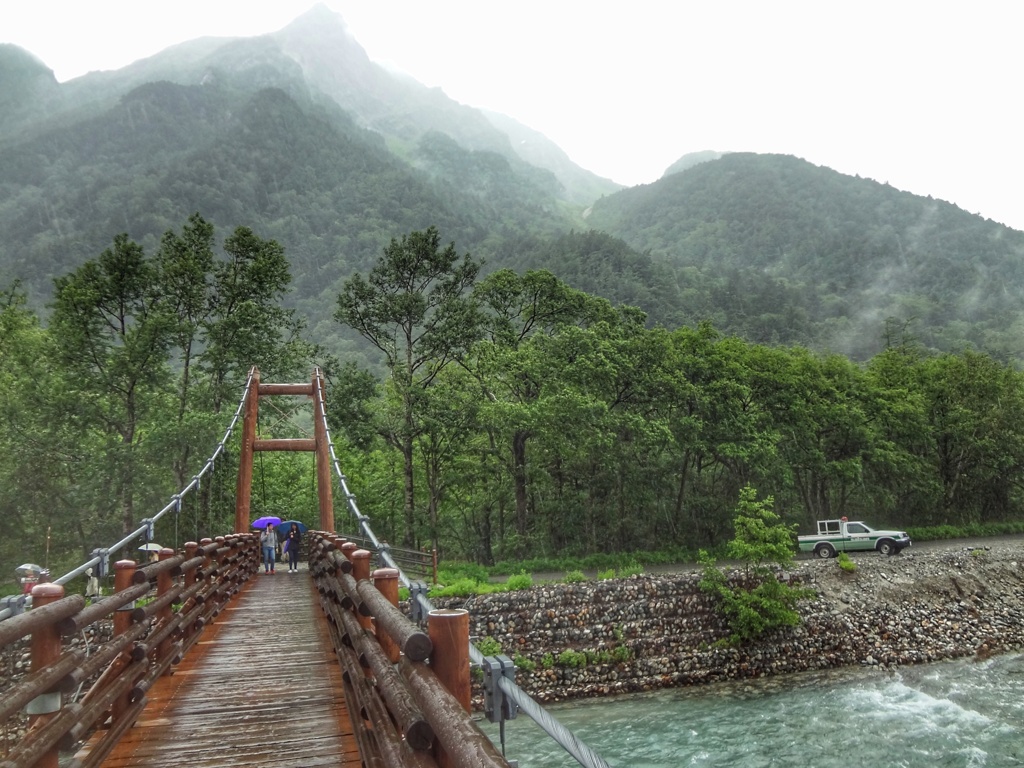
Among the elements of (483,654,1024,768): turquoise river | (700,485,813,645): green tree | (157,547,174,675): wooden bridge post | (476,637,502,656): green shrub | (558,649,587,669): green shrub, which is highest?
(157,547,174,675): wooden bridge post

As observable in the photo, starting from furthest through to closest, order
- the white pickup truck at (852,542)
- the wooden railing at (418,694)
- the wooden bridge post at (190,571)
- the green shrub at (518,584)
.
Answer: the white pickup truck at (852,542)
the green shrub at (518,584)
the wooden bridge post at (190,571)
the wooden railing at (418,694)

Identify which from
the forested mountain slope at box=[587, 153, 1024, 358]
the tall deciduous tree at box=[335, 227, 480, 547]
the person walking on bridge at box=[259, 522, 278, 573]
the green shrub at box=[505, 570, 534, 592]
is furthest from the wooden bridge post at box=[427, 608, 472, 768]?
the forested mountain slope at box=[587, 153, 1024, 358]

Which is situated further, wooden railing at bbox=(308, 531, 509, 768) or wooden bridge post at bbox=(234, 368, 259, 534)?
wooden bridge post at bbox=(234, 368, 259, 534)

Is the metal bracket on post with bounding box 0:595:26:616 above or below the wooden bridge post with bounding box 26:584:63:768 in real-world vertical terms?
above

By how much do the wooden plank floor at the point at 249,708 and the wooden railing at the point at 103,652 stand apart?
0.16m

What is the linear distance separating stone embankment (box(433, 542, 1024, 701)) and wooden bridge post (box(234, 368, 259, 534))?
18.9 feet

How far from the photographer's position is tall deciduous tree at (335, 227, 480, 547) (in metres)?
24.6

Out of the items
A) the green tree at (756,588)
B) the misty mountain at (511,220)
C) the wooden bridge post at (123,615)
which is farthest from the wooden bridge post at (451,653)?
the misty mountain at (511,220)

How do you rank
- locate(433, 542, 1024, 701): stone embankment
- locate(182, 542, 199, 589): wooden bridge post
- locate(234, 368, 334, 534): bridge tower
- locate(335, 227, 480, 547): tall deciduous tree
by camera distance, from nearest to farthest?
locate(182, 542, 199, 589): wooden bridge post, locate(433, 542, 1024, 701): stone embankment, locate(234, 368, 334, 534): bridge tower, locate(335, 227, 480, 547): tall deciduous tree

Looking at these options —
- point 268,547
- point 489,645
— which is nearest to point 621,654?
point 489,645

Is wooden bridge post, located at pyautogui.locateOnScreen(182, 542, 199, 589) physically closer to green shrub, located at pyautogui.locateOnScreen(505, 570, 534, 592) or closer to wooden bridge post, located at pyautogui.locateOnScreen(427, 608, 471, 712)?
wooden bridge post, located at pyautogui.locateOnScreen(427, 608, 471, 712)

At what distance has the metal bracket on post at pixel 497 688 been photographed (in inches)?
67.3

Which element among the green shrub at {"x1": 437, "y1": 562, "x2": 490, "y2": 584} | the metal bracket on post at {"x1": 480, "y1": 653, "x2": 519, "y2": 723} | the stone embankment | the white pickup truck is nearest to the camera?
the metal bracket on post at {"x1": 480, "y1": 653, "x2": 519, "y2": 723}

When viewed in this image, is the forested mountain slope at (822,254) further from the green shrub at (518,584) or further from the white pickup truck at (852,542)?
the green shrub at (518,584)
